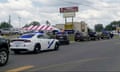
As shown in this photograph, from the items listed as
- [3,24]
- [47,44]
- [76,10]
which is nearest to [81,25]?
[76,10]

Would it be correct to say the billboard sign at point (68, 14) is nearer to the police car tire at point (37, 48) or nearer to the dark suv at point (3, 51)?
the police car tire at point (37, 48)

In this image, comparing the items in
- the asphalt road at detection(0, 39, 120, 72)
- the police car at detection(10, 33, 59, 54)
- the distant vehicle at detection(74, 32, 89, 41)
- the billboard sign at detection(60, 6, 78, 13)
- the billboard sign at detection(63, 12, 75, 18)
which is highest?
the billboard sign at detection(60, 6, 78, 13)

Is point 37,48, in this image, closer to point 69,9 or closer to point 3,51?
point 3,51

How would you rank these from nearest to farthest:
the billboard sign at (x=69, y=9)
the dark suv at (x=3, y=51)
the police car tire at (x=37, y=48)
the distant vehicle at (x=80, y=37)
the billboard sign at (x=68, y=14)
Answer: the dark suv at (x=3, y=51)
the police car tire at (x=37, y=48)
the distant vehicle at (x=80, y=37)
the billboard sign at (x=68, y=14)
the billboard sign at (x=69, y=9)

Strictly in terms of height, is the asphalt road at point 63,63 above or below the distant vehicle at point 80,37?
above

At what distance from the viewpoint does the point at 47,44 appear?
79.4 feet

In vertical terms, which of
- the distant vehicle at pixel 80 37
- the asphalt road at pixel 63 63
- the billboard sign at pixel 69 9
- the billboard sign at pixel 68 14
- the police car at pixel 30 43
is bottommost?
the distant vehicle at pixel 80 37

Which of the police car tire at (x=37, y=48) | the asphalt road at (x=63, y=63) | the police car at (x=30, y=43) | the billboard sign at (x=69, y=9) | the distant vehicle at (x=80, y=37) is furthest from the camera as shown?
the billboard sign at (x=69, y=9)

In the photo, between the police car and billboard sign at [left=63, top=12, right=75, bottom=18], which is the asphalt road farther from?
billboard sign at [left=63, top=12, right=75, bottom=18]

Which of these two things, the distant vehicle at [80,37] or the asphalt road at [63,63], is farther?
the distant vehicle at [80,37]

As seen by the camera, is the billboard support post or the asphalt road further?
the billboard support post

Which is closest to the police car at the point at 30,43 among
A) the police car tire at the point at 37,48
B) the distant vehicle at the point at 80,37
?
the police car tire at the point at 37,48

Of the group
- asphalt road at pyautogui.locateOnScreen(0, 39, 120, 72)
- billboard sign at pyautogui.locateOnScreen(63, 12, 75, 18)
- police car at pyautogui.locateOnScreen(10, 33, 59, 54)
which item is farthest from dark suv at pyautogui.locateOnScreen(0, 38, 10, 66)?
billboard sign at pyautogui.locateOnScreen(63, 12, 75, 18)

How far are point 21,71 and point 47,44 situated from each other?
468 inches
